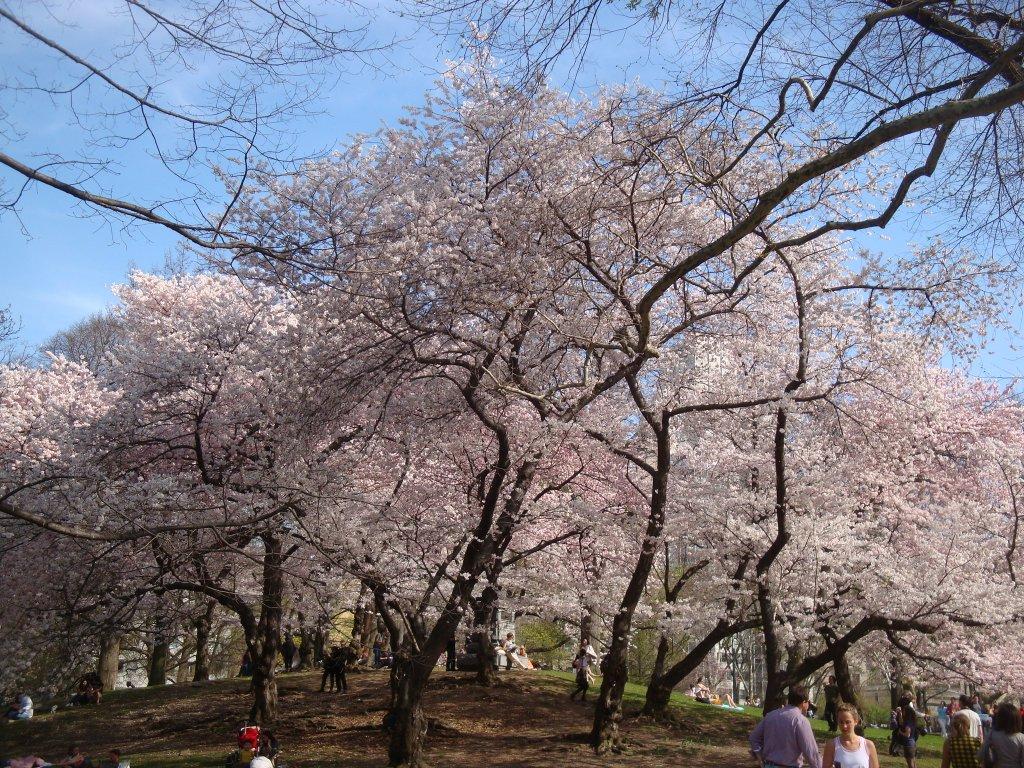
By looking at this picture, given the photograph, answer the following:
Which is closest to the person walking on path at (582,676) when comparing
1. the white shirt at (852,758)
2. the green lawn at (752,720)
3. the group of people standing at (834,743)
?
the green lawn at (752,720)

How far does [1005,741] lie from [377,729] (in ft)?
32.4

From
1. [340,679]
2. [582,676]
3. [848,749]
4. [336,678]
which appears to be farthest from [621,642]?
[336,678]

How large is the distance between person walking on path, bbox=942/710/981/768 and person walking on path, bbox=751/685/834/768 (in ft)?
5.11

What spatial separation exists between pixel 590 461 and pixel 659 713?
4.94 meters

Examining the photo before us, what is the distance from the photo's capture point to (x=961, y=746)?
272 inches

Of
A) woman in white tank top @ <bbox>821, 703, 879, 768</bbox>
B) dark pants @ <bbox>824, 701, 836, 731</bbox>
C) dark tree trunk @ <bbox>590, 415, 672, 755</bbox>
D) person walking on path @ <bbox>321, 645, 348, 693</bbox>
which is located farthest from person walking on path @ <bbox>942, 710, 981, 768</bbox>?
person walking on path @ <bbox>321, 645, 348, 693</bbox>

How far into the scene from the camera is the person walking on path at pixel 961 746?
686 centimetres

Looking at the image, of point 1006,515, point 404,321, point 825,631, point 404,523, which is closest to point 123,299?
point 404,523

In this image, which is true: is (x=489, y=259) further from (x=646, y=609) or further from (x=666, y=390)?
(x=646, y=609)

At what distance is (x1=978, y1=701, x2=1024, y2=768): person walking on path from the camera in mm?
6055

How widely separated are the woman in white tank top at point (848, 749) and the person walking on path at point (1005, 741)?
79cm

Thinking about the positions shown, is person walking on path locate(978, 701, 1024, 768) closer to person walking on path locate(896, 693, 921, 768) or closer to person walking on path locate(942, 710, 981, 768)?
person walking on path locate(942, 710, 981, 768)

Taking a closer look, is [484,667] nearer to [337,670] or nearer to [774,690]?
[337,670]

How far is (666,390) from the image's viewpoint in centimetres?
1278
